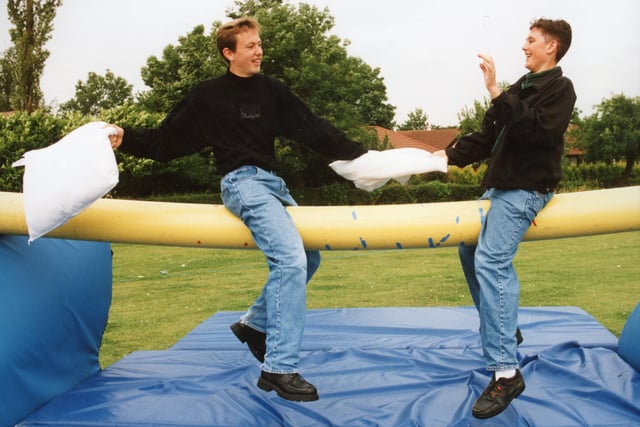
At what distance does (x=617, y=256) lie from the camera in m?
10.5

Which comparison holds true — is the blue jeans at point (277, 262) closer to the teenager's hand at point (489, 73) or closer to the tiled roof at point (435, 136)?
the teenager's hand at point (489, 73)

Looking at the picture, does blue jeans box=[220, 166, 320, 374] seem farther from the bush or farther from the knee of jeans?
the bush

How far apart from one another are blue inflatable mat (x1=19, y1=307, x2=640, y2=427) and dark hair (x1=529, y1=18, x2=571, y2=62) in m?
1.73

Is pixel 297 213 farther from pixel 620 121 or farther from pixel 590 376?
pixel 620 121

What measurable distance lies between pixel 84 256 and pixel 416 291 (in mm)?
4734

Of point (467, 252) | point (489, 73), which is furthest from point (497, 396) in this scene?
point (489, 73)

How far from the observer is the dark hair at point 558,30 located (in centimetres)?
305

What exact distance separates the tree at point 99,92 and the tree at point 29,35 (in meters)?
52.0

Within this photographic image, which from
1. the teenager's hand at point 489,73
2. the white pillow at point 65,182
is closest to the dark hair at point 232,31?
the white pillow at point 65,182

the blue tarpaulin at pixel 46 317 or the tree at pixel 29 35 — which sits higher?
the tree at pixel 29 35

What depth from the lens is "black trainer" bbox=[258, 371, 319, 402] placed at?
2.97 meters

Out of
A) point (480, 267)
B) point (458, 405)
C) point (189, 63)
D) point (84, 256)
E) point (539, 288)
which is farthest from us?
point (189, 63)

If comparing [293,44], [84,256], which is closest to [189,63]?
[293,44]

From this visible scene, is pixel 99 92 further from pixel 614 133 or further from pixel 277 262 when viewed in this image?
pixel 277 262
